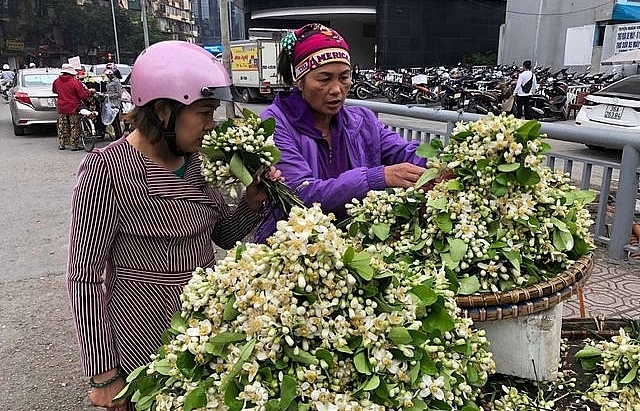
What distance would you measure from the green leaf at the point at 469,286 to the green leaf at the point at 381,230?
0.92ft

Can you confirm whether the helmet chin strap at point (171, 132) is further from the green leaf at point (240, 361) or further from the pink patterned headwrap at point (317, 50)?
the green leaf at point (240, 361)

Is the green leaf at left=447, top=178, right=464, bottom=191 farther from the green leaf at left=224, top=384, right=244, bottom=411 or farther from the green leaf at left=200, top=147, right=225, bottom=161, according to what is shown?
the green leaf at left=224, top=384, right=244, bottom=411

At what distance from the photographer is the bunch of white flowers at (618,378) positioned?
5.10ft

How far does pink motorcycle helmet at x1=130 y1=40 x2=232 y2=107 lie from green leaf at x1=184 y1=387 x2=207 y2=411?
2.74ft

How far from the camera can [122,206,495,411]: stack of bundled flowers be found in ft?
3.57

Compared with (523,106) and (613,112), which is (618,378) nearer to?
(613,112)

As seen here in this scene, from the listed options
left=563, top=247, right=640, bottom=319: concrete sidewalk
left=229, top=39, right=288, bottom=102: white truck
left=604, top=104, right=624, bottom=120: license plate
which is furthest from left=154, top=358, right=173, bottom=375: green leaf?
left=229, top=39, right=288, bottom=102: white truck

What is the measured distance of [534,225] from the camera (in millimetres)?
1554

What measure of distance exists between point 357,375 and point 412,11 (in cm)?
3204

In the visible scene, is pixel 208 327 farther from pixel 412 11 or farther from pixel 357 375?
pixel 412 11

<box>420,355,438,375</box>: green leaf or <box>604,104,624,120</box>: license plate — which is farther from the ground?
<box>420,355,438,375</box>: green leaf

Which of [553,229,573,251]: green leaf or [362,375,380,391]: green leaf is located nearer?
[362,375,380,391]: green leaf

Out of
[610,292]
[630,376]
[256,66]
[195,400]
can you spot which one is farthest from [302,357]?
[256,66]

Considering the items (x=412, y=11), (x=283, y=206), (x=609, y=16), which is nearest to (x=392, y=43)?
(x=412, y=11)
